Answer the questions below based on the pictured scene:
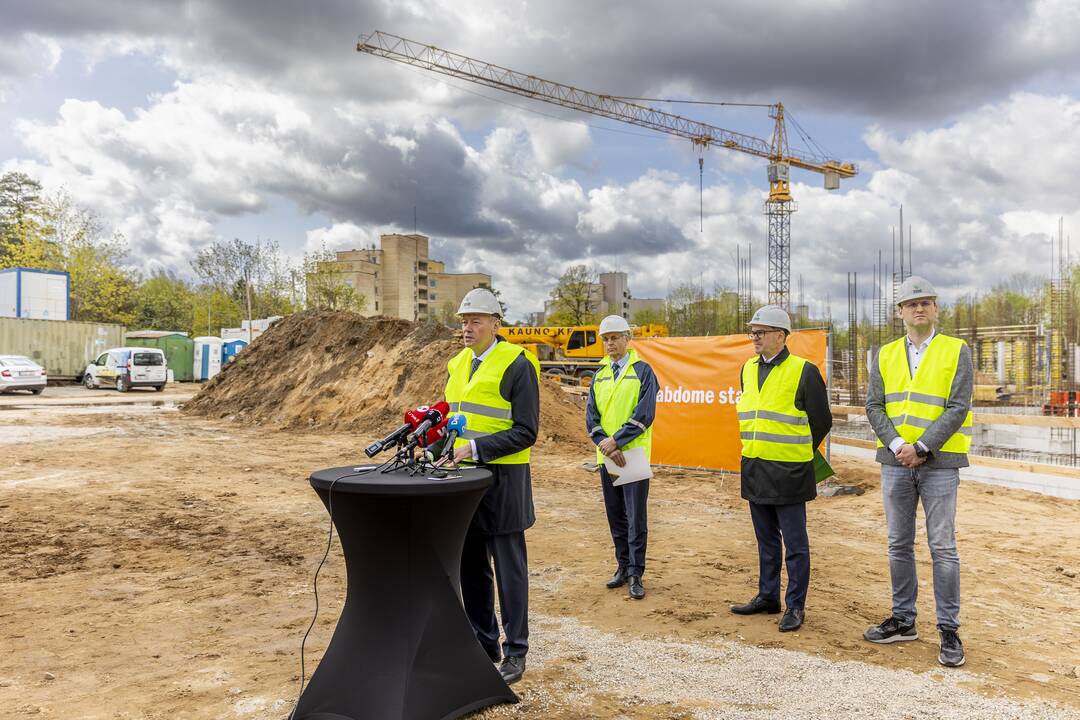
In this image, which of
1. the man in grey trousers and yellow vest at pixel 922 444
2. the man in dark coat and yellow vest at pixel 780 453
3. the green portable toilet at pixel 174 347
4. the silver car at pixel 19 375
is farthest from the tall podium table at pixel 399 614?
the green portable toilet at pixel 174 347

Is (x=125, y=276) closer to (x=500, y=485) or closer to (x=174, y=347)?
(x=174, y=347)

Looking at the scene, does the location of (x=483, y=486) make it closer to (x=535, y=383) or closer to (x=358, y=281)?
(x=535, y=383)

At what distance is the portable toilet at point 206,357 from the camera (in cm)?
4053

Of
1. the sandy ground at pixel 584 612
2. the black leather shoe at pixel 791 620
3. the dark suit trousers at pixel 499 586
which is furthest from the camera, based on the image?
the black leather shoe at pixel 791 620

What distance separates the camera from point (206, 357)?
40969 mm

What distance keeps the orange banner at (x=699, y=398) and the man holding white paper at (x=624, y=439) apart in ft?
15.3

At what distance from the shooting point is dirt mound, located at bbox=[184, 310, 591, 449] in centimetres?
1777

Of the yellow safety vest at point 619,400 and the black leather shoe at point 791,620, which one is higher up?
the yellow safety vest at point 619,400

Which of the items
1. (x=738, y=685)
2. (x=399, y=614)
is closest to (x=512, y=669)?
(x=399, y=614)

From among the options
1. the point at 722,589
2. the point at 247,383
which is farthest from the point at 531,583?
the point at 247,383

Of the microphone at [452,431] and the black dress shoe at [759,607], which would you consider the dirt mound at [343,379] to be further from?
the microphone at [452,431]

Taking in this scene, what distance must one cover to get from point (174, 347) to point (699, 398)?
3754 centimetres

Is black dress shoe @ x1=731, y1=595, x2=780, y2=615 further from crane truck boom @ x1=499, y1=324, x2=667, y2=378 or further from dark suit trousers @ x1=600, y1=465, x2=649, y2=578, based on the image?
crane truck boom @ x1=499, y1=324, x2=667, y2=378

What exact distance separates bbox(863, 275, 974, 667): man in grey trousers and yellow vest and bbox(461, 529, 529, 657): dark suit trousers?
86.6 inches
